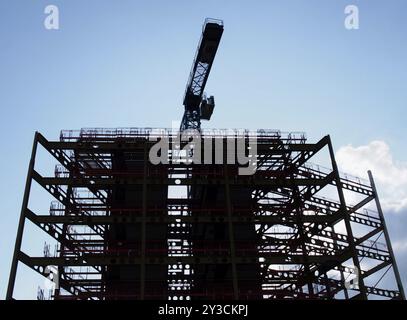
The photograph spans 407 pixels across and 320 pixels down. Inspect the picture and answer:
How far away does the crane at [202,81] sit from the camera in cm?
4525

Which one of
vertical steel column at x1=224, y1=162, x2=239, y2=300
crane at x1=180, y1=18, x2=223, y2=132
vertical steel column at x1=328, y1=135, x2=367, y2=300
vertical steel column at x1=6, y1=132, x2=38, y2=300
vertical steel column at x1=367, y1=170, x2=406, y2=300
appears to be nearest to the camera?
vertical steel column at x1=6, y1=132, x2=38, y2=300

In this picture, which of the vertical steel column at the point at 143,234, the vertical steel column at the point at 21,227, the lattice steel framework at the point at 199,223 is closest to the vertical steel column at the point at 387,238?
the lattice steel framework at the point at 199,223

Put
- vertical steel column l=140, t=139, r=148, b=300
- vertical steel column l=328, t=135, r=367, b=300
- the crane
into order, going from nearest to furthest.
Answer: vertical steel column l=140, t=139, r=148, b=300 → vertical steel column l=328, t=135, r=367, b=300 → the crane

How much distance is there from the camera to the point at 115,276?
33344 millimetres

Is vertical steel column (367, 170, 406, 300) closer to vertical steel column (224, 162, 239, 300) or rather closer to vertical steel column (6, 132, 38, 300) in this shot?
vertical steel column (224, 162, 239, 300)

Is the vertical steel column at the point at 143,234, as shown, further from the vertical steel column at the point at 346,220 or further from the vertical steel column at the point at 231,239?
the vertical steel column at the point at 346,220

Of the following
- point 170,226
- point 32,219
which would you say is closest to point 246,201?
point 170,226

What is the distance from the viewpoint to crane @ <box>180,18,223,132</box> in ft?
148

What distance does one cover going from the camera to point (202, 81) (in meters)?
52.0

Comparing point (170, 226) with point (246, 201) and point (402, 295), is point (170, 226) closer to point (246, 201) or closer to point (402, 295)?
point (246, 201)

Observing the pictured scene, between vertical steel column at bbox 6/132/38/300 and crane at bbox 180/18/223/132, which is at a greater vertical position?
crane at bbox 180/18/223/132

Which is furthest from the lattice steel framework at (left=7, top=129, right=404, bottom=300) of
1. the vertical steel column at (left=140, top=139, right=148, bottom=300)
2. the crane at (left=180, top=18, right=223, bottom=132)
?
the crane at (left=180, top=18, right=223, bottom=132)

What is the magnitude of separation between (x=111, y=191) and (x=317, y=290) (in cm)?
1756

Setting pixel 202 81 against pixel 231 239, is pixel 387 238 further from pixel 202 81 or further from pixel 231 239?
pixel 202 81
